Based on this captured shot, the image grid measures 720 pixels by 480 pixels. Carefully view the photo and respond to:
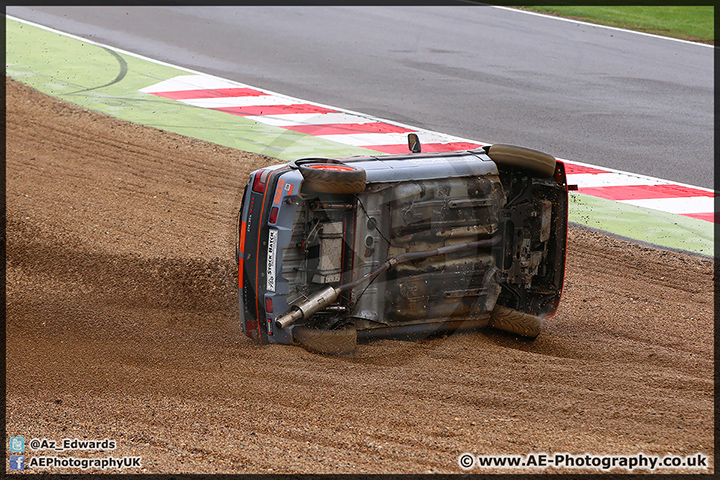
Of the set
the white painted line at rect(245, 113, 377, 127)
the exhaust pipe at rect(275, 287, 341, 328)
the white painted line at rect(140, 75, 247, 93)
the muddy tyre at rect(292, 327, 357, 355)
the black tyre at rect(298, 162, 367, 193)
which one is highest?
the black tyre at rect(298, 162, 367, 193)

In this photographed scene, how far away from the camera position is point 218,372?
5.38 m

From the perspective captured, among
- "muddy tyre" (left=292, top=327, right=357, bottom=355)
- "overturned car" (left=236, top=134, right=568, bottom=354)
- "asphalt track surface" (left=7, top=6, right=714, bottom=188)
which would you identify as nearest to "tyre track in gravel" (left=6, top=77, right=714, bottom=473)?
"muddy tyre" (left=292, top=327, right=357, bottom=355)

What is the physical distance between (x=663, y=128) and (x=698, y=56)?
487 centimetres

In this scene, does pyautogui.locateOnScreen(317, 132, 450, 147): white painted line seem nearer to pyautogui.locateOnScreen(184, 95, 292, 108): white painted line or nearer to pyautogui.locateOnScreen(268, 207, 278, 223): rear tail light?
pyautogui.locateOnScreen(184, 95, 292, 108): white painted line

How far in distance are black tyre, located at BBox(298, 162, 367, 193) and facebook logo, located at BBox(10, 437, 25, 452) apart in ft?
7.94

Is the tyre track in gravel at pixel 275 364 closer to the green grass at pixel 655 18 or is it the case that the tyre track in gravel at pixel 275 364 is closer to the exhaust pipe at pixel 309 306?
the exhaust pipe at pixel 309 306

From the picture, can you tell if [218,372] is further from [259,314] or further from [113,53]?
[113,53]

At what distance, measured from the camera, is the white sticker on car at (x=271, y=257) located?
5.41 metres

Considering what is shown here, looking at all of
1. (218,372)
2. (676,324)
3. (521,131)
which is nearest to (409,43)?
(521,131)

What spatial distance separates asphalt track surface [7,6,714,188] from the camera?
38.1ft

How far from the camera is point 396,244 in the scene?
568 cm

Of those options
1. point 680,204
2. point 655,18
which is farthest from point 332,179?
point 655,18

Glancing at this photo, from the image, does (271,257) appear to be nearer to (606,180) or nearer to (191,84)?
(606,180)

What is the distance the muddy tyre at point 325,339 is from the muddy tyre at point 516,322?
130 centimetres
